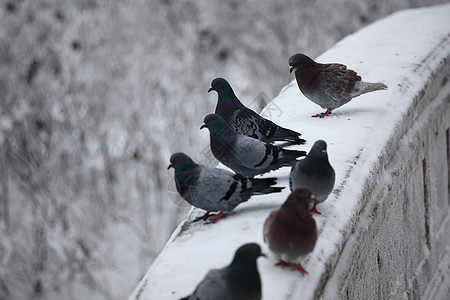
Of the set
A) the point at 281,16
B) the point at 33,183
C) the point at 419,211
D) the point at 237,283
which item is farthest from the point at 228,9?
the point at 237,283

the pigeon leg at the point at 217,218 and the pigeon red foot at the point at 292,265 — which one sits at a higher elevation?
the pigeon leg at the point at 217,218

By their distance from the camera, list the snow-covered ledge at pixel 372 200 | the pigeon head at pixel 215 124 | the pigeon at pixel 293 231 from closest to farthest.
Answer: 1. the pigeon at pixel 293 231
2. the snow-covered ledge at pixel 372 200
3. the pigeon head at pixel 215 124

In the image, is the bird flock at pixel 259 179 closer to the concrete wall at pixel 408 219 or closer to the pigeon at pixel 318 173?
the pigeon at pixel 318 173

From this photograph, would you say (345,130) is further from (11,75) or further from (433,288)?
(11,75)

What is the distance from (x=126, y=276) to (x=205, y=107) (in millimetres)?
3115

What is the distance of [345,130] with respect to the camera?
12.6 ft

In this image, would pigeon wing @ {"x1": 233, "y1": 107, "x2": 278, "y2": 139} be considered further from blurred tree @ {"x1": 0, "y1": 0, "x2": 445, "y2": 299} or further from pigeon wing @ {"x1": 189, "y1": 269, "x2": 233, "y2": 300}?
blurred tree @ {"x1": 0, "y1": 0, "x2": 445, "y2": 299}

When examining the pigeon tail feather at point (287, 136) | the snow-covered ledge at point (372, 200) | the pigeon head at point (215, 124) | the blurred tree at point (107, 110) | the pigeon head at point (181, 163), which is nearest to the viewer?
the snow-covered ledge at point (372, 200)

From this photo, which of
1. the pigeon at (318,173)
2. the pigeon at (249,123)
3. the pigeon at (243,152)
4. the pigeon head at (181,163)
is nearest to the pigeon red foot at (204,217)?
the pigeon head at (181,163)

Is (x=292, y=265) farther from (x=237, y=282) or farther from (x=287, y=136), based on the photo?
(x=287, y=136)

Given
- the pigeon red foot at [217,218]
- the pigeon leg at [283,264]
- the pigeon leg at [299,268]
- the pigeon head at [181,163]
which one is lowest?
the pigeon leg at [299,268]

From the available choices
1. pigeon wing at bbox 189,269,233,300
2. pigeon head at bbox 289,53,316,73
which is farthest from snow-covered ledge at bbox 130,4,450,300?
pigeon head at bbox 289,53,316,73

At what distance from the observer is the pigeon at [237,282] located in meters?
2.04

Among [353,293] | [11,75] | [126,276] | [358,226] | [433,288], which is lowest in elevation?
[126,276]
